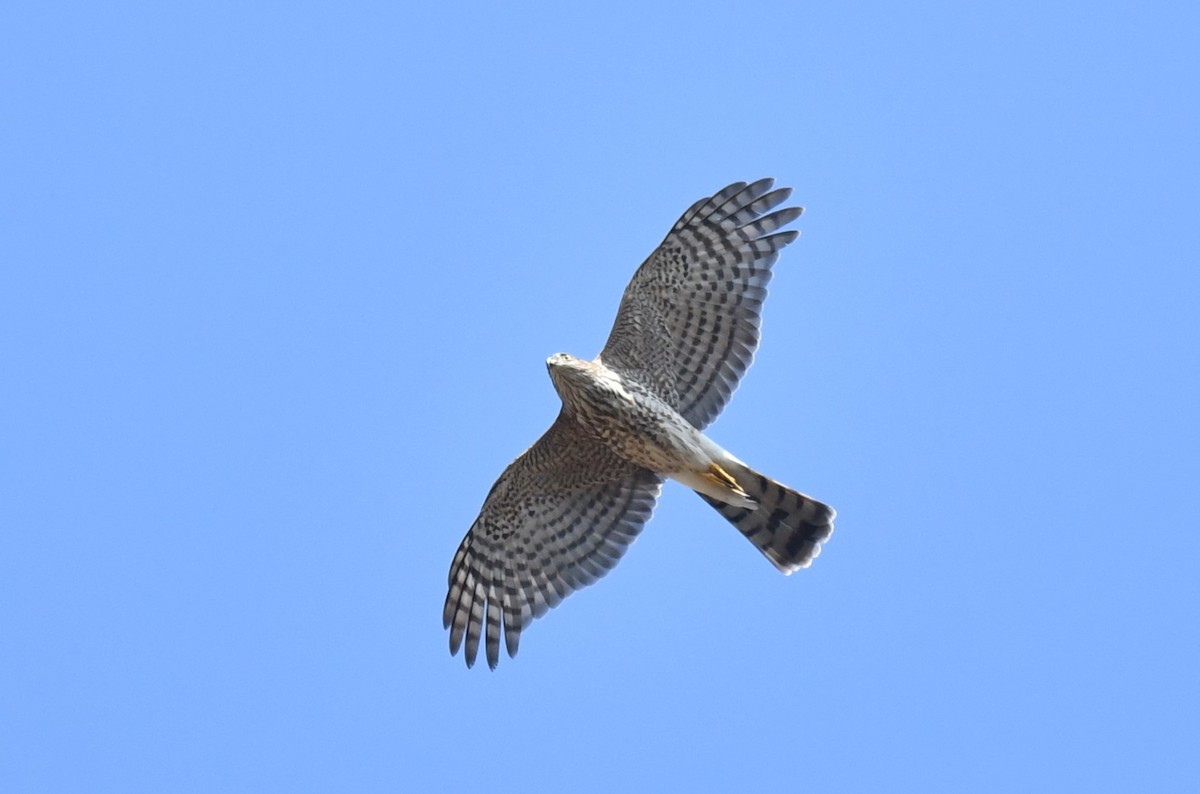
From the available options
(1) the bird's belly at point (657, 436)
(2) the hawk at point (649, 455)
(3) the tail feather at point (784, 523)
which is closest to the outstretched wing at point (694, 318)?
(2) the hawk at point (649, 455)

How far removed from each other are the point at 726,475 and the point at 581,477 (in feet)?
3.80

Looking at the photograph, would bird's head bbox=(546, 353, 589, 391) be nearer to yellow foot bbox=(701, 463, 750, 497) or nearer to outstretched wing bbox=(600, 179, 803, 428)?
outstretched wing bbox=(600, 179, 803, 428)

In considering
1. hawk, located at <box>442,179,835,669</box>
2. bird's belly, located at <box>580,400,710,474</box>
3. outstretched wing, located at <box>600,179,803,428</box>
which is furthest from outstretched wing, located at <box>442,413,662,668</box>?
outstretched wing, located at <box>600,179,803,428</box>

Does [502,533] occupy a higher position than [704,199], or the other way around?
[704,199]

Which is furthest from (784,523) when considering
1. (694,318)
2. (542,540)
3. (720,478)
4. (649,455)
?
(542,540)

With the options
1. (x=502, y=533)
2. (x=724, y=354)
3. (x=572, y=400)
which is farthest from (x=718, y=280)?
(x=502, y=533)

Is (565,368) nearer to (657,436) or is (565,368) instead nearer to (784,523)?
(657,436)

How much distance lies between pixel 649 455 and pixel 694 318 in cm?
108

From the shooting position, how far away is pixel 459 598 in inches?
570

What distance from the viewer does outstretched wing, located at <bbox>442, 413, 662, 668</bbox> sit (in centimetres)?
1438

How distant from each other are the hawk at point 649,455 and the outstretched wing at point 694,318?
1 cm

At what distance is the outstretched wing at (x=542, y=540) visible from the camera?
566 inches

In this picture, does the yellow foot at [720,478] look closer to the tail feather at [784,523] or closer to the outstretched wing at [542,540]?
the tail feather at [784,523]

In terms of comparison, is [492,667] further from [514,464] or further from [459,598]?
[514,464]
